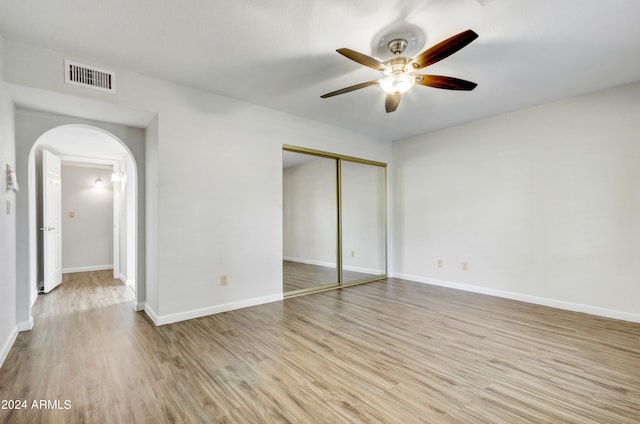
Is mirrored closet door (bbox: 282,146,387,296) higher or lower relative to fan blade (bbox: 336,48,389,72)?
lower

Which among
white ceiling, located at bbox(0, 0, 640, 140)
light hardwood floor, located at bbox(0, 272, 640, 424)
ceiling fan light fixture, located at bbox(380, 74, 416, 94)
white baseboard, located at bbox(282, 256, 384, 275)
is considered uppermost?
white ceiling, located at bbox(0, 0, 640, 140)

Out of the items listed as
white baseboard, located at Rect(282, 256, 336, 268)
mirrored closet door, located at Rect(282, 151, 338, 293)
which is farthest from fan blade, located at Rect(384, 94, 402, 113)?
white baseboard, located at Rect(282, 256, 336, 268)

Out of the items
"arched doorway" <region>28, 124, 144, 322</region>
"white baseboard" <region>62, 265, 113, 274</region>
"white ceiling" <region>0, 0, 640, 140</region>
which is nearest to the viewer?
"white ceiling" <region>0, 0, 640, 140</region>

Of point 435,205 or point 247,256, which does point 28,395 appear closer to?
point 247,256

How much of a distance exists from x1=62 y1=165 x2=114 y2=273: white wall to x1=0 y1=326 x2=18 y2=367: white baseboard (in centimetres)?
395

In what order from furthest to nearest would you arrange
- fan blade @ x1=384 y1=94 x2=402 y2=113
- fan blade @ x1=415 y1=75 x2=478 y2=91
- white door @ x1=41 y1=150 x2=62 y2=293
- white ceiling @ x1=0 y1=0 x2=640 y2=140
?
white door @ x1=41 y1=150 x2=62 y2=293, fan blade @ x1=384 y1=94 x2=402 y2=113, fan blade @ x1=415 y1=75 x2=478 y2=91, white ceiling @ x1=0 y1=0 x2=640 y2=140

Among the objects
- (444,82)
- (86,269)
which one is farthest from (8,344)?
(86,269)

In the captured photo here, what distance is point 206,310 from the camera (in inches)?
128

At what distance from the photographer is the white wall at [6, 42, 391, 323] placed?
2.99 meters

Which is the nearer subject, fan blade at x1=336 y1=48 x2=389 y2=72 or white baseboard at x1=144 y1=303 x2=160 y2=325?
fan blade at x1=336 y1=48 x2=389 y2=72

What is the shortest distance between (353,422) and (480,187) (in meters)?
3.80

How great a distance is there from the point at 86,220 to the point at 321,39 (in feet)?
21.3

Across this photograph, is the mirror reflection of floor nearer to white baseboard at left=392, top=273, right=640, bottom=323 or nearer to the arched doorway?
white baseboard at left=392, top=273, right=640, bottom=323

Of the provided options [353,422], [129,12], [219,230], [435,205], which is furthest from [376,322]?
[129,12]
